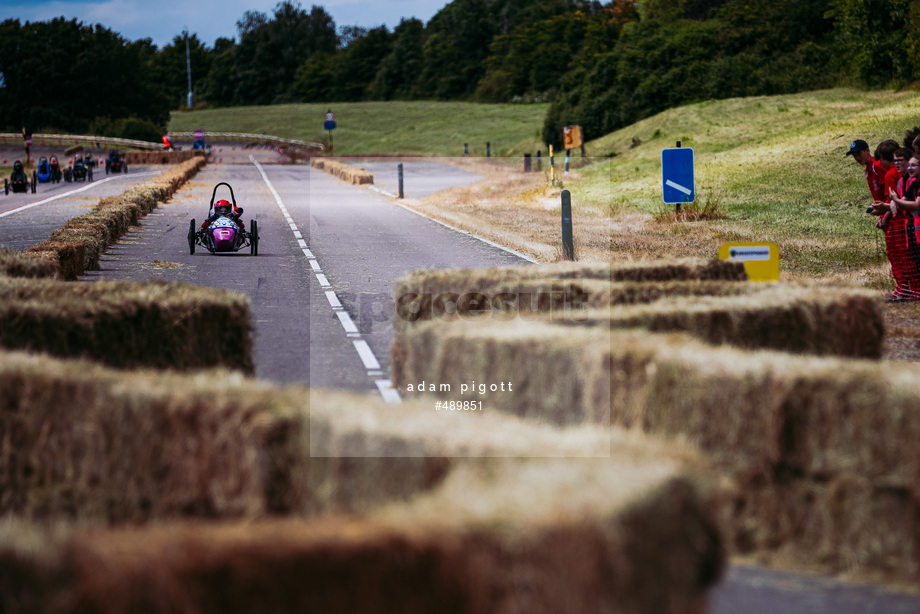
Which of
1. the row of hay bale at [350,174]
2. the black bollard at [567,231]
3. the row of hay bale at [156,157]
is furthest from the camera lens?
the row of hay bale at [156,157]

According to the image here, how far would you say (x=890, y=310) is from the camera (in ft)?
46.8

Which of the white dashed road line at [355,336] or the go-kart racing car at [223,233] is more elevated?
the go-kart racing car at [223,233]

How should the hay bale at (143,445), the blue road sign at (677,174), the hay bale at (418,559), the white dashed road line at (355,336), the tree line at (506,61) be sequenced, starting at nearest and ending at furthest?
1. the hay bale at (418,559)
2. the hay bale at (143,445)
3. the white dashed road line at (355,336)
4. the blue road sign at (677,174)
5. the tree line at (506,61)

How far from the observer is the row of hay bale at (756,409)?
5742 mm

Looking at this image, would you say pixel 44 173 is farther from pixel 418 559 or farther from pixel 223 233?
pixel 418 559

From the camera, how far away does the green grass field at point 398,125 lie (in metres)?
96.1

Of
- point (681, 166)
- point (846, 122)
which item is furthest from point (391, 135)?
point (681, 166)

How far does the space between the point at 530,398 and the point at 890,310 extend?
29.5ft

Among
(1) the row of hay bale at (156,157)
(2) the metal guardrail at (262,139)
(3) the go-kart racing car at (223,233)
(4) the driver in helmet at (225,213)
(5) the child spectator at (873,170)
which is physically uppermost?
(2) the metal guardrail at (262,139)

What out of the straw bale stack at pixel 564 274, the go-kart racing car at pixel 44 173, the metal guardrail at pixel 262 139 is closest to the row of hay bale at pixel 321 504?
the straw bale stack at pixel 564 274

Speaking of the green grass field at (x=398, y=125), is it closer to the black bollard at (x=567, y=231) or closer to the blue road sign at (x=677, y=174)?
the blue road sign at (x=677, y=174)

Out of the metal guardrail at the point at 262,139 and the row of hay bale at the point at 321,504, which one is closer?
the row of hay bale at the point at 321,504

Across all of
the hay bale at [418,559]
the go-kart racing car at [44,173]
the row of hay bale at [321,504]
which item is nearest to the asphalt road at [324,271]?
the row of hay bale at [321,504]

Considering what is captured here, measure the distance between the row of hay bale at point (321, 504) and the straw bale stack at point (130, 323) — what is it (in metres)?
1.95
